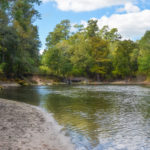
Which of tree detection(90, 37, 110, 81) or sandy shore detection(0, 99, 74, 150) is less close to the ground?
tree detection(90, 37, 110, 81)

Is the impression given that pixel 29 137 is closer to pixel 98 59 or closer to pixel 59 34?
pixel 98 59

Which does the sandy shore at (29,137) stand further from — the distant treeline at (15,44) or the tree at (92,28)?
the tree at (92,28)

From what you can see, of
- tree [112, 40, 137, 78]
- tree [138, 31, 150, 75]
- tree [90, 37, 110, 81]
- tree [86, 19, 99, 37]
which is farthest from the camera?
tree [86, 19, 99, 37]

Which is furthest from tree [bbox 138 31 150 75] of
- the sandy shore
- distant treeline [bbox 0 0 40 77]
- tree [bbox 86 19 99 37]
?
the sandy shore

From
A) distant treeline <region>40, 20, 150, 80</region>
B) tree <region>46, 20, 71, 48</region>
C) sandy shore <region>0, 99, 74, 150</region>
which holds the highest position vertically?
tree <region>46, 20, 71, 48</region>

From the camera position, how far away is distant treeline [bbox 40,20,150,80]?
69250 millimetres

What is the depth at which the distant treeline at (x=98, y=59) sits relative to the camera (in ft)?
227

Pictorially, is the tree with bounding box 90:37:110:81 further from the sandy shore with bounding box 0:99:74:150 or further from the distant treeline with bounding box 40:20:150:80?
the sandy shore with bounding box 0:99:74:150

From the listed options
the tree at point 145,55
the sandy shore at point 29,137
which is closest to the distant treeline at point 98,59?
the tree at point 145,55

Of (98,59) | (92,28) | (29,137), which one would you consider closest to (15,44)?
(29,137)

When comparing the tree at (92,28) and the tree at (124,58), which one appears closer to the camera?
the tree at (124,58)

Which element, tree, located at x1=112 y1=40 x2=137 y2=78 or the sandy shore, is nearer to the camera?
the sandy shore

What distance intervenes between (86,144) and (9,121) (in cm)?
420

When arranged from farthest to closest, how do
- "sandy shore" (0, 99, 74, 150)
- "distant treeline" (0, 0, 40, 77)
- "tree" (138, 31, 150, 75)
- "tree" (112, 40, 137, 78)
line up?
"tree" (112, 40, 137, 78) < "tree" (138, 31, 150, 75) < "distant treeline" (0, 0, 40, 77) < "sandy shore" (0, 99, 74, 150)
